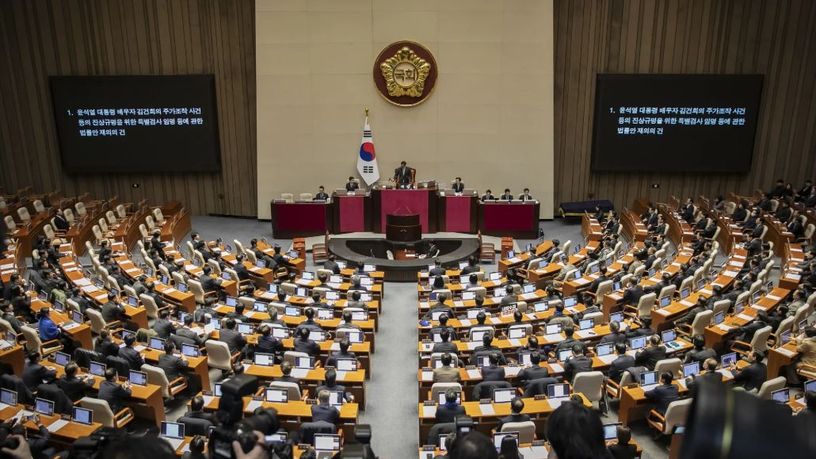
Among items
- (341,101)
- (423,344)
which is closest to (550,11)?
(341,101)

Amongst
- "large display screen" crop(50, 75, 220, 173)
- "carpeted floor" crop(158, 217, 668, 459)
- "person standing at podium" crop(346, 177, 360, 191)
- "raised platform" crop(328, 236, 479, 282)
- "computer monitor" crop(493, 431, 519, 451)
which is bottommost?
"carpeted floor" crop(158, 217, 668, 459)

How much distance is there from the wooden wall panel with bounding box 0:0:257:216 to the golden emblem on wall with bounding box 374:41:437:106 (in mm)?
4376

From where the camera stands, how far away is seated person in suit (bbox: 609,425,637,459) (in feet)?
22.6

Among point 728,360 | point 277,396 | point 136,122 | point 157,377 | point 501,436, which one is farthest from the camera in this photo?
point 136,122

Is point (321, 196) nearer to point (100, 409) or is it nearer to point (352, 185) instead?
point (352, 185)

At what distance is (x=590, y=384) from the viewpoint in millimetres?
8703

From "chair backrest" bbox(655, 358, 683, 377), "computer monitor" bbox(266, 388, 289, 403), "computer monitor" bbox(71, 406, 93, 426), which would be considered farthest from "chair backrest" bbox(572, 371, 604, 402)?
"computer monitor" bbox(71, 406, 93, 426)

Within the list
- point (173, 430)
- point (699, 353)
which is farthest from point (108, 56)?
point (699, 353)

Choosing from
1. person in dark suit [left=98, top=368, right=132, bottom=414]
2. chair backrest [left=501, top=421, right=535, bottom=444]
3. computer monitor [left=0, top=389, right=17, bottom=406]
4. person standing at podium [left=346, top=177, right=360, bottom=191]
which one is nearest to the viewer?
chair backrest [left=501, top=421, right=535, bottom=444]

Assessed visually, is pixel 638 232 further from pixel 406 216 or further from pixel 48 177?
pixel 48 177

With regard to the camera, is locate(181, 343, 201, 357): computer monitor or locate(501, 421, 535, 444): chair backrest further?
locate(181, 343, 201, 357): computer monitor

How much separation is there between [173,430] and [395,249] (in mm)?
11010

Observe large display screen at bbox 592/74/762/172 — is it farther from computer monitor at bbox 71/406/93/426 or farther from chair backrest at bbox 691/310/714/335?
computer monitor at bbox 71/406/93/426

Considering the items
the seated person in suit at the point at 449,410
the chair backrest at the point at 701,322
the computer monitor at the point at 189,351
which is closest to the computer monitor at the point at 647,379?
the chair backrest at the point at 701,322
